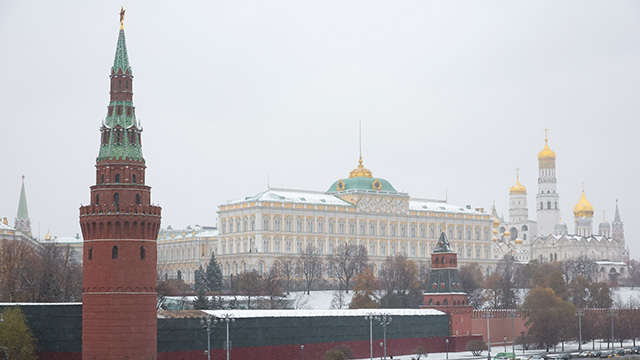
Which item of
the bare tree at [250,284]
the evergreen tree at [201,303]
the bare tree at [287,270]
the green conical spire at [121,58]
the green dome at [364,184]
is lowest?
the evergreen tree at [201,303]

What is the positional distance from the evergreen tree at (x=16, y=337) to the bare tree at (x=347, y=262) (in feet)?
271

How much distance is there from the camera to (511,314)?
401 ft

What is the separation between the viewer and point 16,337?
7556cm

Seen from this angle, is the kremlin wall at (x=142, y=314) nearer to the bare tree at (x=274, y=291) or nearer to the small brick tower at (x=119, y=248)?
the small brick tower at (x=119, y=248)

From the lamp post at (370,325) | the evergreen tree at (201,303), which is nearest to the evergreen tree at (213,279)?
the evergreen tree at (201,303)

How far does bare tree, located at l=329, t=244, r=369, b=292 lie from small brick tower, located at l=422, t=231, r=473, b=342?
41.9 m

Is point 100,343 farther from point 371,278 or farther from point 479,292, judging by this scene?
point 479,292

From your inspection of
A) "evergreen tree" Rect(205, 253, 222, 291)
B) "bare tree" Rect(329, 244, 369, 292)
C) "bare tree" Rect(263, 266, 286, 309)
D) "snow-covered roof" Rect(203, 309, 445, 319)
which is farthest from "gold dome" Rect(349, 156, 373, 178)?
"snow-covered roof" Rect(203, 309, 445, 319)

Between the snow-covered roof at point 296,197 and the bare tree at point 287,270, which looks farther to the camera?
the snow-covered roof at point 296,197

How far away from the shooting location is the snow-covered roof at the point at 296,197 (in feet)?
604

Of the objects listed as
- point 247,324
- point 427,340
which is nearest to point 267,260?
point 427,340

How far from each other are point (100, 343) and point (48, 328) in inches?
274

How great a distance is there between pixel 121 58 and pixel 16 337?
18576 mm

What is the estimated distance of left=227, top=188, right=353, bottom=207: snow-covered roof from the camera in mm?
184000
